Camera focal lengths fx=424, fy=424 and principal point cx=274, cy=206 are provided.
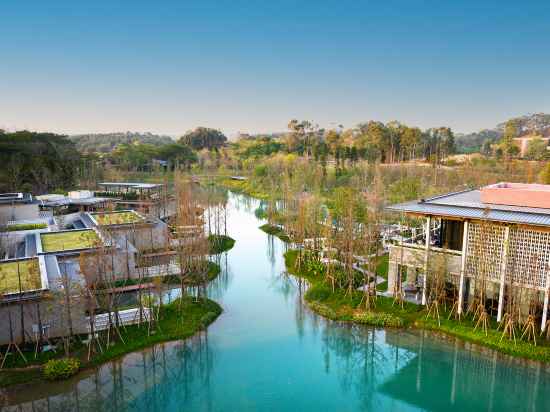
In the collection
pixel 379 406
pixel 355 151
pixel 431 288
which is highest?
pixel 355 151

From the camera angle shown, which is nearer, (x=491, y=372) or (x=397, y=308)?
(x=491, y=372)

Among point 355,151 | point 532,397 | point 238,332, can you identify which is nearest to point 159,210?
point 238,332

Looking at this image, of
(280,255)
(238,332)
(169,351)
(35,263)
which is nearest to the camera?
(169,351)

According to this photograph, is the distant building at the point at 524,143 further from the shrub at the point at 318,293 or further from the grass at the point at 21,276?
the grass at the point at 21,276

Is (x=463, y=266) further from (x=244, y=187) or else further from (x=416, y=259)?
(x=244, y=187)

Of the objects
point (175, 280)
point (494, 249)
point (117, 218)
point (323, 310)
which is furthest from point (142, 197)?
Result: point (494, 249)

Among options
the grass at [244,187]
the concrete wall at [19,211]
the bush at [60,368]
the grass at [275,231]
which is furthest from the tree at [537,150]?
the bush at [60,368]

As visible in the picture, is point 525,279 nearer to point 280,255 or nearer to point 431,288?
point 431,288

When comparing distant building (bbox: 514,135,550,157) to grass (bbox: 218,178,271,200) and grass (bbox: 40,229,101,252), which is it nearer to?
grass (bbox: 218,178,271,200)
